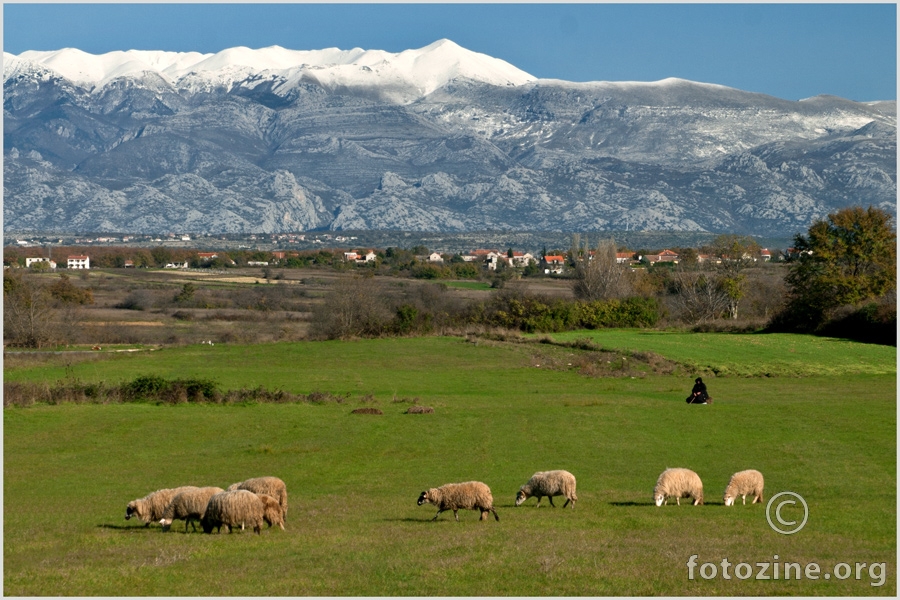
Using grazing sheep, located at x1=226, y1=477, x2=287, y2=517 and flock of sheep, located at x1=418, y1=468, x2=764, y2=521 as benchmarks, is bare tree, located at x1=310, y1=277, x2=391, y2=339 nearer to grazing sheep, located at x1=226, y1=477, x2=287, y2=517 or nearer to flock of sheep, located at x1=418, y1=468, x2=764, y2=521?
flock of sheep, located at x1=418, y1=468, x2=764, y2=521

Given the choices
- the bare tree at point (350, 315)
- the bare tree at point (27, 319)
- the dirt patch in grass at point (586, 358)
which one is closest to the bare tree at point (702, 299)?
the dirt patch in grass at point (586, 358)

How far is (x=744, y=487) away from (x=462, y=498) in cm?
545

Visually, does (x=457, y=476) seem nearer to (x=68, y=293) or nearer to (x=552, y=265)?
(x=68, y=293)

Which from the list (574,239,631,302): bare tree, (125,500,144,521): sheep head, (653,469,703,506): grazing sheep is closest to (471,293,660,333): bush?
(574,239,631,302): bare tree

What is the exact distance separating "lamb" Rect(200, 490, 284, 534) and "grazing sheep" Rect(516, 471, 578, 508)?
516cm

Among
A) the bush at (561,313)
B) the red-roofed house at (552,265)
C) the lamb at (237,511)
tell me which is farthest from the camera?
the red-roofed house at (552,265)

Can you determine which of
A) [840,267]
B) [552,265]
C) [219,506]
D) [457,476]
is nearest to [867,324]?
[840,267]

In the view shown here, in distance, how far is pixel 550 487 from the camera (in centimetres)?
1958

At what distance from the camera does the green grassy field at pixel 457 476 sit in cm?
1323

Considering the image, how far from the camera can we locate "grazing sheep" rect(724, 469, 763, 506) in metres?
19.2

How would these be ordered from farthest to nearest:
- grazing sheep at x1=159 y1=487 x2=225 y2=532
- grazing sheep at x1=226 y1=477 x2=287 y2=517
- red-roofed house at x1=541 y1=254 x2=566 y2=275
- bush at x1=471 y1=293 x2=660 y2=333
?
red-roofed house at x1=541 y1=254 x2=566 y2=275 < bush at x1=471 y1=293 x2=660 y2=333 < grazing sheep at x1=226 y1=477 x2=287 y2=517 < grazing sheep at x1=159 y1=487 x2=225 y2=532

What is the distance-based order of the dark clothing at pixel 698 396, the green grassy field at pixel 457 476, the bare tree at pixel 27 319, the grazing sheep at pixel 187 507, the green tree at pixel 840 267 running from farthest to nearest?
1. the green tree at pixel 840 267
2. the bare tree at pixel 27 319
3. the dark clothing at pixel 698 396
4. the grazing sheep at pixel 187 507
5. the green grassy field at pixel 457 476

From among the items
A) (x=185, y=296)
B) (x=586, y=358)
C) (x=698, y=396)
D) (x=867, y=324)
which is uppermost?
(x=185, y=296)

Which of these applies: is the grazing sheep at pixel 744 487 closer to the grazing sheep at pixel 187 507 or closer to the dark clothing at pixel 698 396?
the grazing sheep at pixel 187 507
